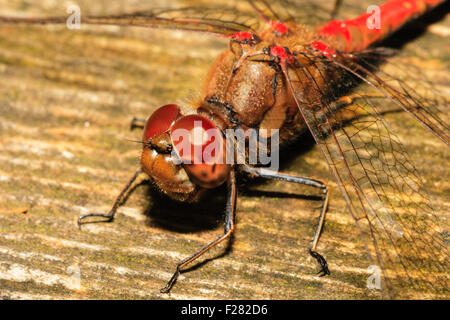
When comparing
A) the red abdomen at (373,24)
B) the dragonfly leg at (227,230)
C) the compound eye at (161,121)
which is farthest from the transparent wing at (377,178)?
the compound eye at (161,121)

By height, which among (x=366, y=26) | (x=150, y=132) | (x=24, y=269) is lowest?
(x=24, y=269)

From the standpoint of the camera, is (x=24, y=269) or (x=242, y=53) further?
(x=242, y=53)

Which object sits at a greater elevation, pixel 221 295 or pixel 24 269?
pixel 24 269

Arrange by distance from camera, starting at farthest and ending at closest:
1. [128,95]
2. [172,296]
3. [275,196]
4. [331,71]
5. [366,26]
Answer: [366,26] → [128,95] → [331,71] → [275,196] → [172,296]

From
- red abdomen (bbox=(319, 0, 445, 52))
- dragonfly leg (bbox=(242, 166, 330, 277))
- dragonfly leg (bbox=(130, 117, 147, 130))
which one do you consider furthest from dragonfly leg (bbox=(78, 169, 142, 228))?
red abdomen (bbox=(319, 0, 445, 52))

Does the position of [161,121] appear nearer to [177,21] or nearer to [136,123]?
[136,123]

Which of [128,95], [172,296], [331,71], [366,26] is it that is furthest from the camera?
[366,26]

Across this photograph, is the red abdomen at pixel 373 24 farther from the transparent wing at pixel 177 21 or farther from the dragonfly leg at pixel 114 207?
the dragonfly leg at pixel 114 207

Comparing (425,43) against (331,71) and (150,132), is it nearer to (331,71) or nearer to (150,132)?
(331,71)

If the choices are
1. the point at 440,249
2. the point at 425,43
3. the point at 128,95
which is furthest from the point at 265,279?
the point at 425,43

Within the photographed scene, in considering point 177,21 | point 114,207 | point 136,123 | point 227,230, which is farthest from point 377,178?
point 177,21
